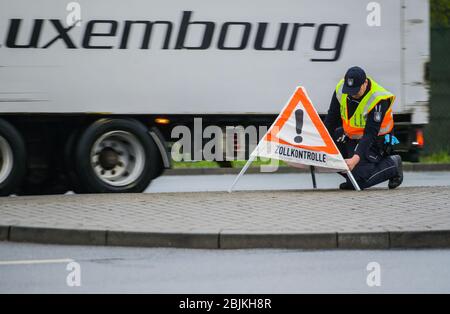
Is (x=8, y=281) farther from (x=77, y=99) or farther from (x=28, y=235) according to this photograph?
(x=77, y=99)

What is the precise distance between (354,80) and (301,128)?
0.88 metres

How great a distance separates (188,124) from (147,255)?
4.90 m

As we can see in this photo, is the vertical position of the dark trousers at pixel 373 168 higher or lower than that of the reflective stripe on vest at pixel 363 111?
lower

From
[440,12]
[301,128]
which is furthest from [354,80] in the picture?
[440,12]

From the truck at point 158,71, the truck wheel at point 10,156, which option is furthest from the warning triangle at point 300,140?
the truck wheel at point 10,156

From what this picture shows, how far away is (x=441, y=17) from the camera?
27.0 metres

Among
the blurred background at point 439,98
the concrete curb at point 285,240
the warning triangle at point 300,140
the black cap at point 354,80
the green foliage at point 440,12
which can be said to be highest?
the green foliage at point 440,12

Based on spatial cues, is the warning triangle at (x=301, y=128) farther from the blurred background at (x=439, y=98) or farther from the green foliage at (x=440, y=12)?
the green foliage at (x=440, y=12)

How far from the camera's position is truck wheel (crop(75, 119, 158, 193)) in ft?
43.6

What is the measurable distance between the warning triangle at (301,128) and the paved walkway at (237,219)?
62 centimetres

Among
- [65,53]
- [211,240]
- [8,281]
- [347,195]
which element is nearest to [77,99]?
[65,53]

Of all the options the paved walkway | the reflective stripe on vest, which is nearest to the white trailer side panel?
the reflective stripe on vest

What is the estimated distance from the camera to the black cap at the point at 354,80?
12.7 metres

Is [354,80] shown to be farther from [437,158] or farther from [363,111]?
[437,158]
